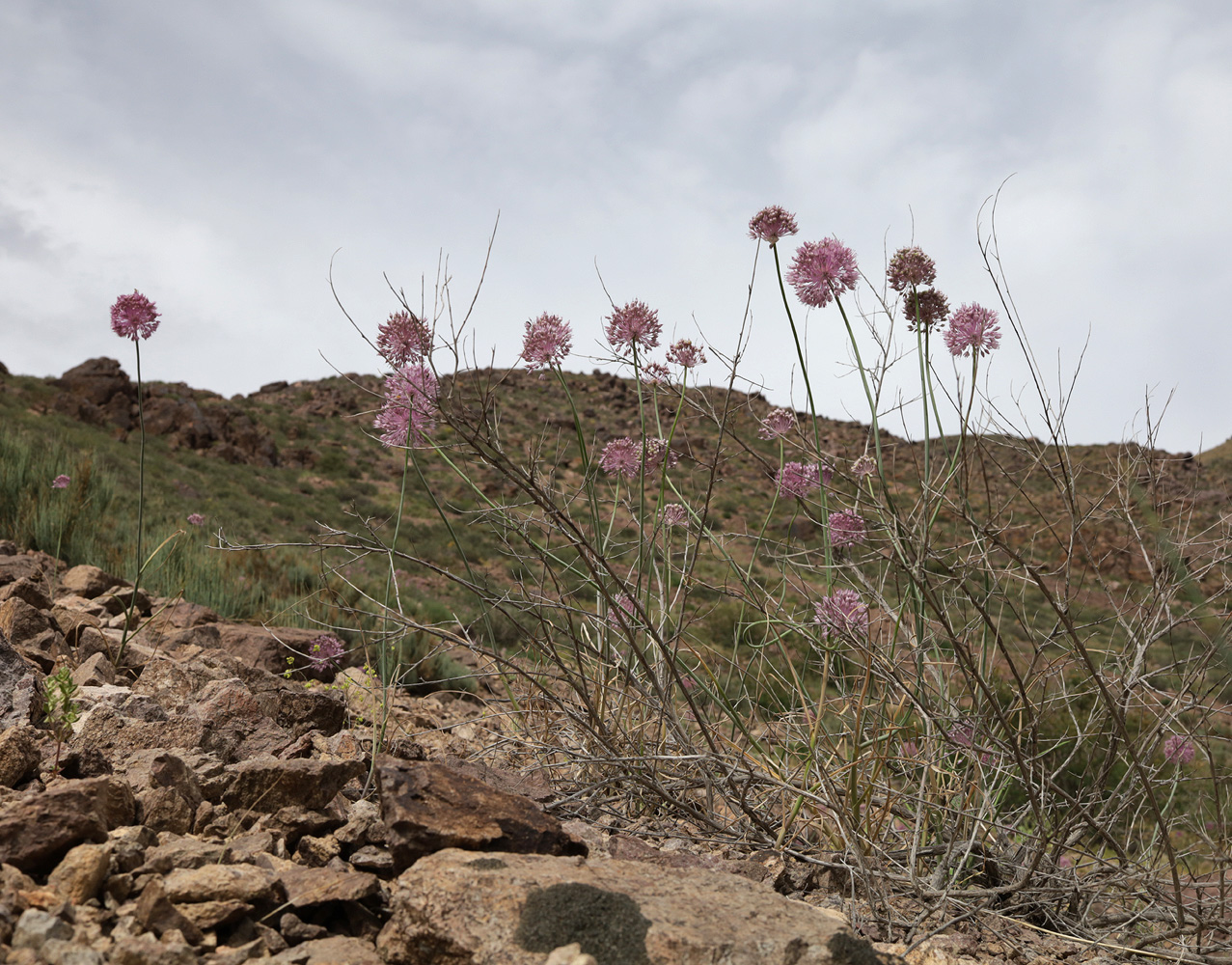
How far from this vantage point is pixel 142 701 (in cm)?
284

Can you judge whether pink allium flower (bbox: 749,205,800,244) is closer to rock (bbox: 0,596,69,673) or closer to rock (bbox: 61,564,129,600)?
rock (bbox: 0,596,69,673)

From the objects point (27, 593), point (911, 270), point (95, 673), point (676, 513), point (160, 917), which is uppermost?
point (911, 270)

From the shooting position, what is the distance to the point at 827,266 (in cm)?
281

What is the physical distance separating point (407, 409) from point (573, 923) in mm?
1625

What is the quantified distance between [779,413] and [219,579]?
4.87 meters

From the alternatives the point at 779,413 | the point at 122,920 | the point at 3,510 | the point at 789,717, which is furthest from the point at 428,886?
the point at 3,510

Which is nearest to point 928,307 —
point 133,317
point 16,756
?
point 16,756

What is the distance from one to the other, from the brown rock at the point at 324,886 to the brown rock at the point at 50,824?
1.39 feet

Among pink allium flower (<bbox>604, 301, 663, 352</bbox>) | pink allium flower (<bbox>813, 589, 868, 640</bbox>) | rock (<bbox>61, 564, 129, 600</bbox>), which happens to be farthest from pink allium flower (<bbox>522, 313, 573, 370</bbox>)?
rock (<bbox>61, 564, 129, 600</bbox>)

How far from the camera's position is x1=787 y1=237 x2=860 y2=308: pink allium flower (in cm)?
281

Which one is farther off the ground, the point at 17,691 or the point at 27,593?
the point at 27,593

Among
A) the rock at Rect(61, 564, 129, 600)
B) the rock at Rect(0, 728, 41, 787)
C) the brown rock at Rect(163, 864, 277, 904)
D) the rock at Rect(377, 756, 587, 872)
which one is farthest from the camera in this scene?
the rock at Rect(61, 564, 129, 600)

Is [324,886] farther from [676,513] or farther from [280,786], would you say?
[676,513]

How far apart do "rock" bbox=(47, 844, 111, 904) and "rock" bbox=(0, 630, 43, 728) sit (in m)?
1.09
